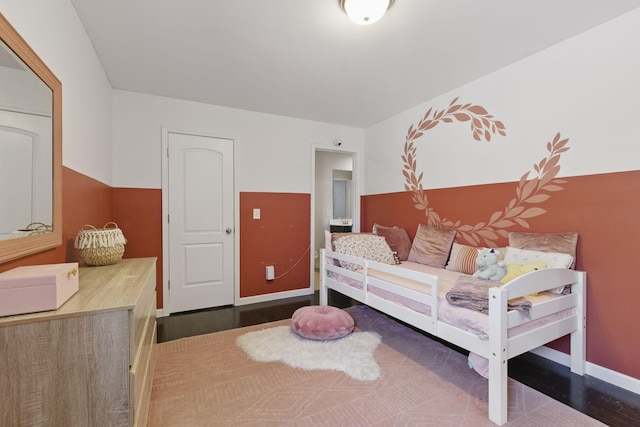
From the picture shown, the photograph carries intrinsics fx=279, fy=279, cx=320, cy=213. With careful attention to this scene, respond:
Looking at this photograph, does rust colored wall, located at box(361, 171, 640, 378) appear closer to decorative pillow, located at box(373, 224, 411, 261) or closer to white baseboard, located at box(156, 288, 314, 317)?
decorative pillow, located at box(373, 224, 411, 261)

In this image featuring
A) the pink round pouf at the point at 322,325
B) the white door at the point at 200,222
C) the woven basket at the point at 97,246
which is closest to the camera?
the woven basket at the point at 97,246

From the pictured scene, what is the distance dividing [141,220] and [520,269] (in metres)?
3.49

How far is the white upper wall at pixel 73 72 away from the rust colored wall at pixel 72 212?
8 centimetres

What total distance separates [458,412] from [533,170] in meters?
1.89

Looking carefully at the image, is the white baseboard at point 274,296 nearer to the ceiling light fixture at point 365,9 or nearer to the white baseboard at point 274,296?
the white baseboard at point 274,296

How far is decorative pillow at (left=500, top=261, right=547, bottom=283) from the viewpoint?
1.92 meters

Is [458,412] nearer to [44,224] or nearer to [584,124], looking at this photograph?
[584,124]

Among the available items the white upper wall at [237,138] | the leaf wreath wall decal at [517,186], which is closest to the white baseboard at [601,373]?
the leaf wreath wall decal at [517,186]

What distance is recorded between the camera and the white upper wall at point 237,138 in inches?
115

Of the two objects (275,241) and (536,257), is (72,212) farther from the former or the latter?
(536,257)

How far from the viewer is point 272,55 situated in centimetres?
228

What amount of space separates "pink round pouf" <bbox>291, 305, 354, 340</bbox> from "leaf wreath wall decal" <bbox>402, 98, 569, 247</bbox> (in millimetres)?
1482

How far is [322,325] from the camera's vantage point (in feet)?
7.77

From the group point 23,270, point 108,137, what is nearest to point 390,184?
point 108,137
